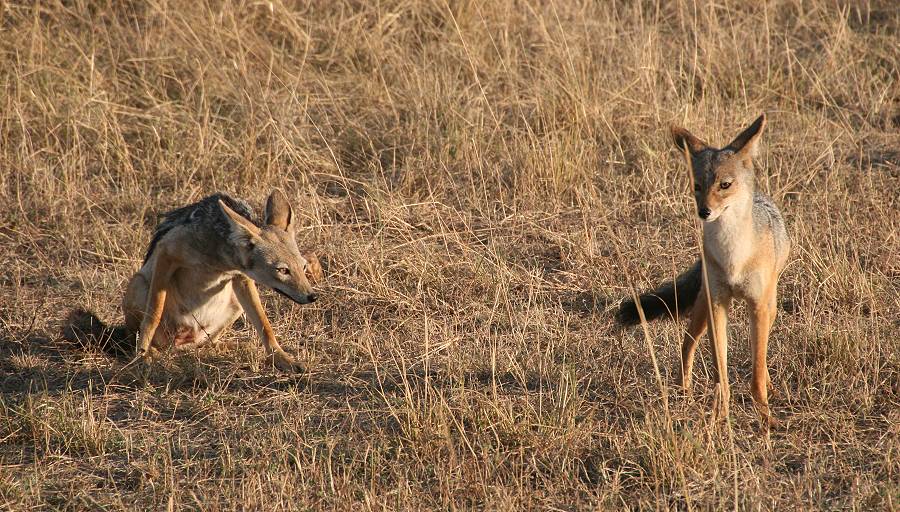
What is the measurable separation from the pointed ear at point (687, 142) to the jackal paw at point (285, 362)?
7.92 ft

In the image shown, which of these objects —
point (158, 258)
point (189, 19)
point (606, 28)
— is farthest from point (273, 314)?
point (606, 28)

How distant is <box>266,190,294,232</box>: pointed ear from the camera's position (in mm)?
6609

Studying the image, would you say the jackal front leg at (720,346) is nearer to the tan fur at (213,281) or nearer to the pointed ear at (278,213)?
the tan fur at (213,281)

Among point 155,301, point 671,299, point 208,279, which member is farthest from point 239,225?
point 671,299

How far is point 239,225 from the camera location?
6.32m

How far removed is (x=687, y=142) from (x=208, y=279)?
2.89m

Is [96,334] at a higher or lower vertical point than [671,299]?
lower

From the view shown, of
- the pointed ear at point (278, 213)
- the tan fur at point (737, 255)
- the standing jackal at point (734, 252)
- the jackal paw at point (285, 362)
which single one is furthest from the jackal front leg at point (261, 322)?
the tan fur at point (737, 255)

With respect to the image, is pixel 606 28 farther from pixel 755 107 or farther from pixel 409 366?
pixel 409 366

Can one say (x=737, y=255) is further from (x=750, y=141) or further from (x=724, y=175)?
(x=750, y=141)

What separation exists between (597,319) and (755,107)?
11.4ft

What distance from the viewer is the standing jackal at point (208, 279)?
20.9ft

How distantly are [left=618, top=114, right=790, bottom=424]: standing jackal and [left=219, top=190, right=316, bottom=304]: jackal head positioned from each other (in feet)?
7.06

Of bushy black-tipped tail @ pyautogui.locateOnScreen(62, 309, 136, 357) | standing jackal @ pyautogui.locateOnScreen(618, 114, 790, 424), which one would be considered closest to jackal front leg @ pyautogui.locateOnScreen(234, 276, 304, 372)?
bushy black-tipped tail @ pyautogui.locateOnScreen(62, 309, 136, 357)
